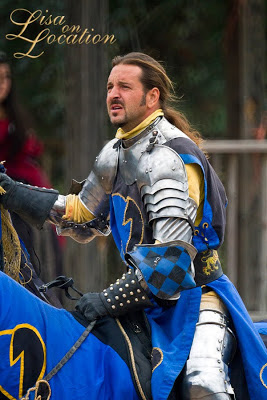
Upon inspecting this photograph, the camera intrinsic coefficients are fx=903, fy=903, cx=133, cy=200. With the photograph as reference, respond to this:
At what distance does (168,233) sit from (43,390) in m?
0.66

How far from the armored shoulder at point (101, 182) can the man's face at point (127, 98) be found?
153 mm

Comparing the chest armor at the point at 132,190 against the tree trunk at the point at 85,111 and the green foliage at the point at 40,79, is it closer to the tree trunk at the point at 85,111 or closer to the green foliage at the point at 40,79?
the tree trunk at the point at 85,111

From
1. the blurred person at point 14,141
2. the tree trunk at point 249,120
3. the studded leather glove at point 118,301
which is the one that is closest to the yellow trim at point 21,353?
the studded leather glove at point 118,301

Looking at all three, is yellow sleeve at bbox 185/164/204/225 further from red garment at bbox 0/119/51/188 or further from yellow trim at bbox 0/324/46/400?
red garment at bbox 0/119/51/188

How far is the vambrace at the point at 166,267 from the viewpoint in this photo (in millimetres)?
2992

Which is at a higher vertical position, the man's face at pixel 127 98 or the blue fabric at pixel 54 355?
the man's face at pixel 127 98

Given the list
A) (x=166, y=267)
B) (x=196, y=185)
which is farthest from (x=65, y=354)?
(x=196, y=185)

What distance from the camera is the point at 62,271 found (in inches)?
224

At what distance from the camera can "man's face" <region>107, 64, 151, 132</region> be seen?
10.8 ft

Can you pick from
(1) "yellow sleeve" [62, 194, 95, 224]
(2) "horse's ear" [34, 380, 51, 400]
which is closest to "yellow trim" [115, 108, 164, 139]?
(1) "yellow sleeve" [62, 194, 95, 224]

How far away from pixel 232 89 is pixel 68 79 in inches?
42.9

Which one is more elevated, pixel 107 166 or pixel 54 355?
pixel 107 166

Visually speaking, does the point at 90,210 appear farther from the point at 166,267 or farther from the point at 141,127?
the point at 166,267

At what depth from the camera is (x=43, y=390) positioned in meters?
2.80
